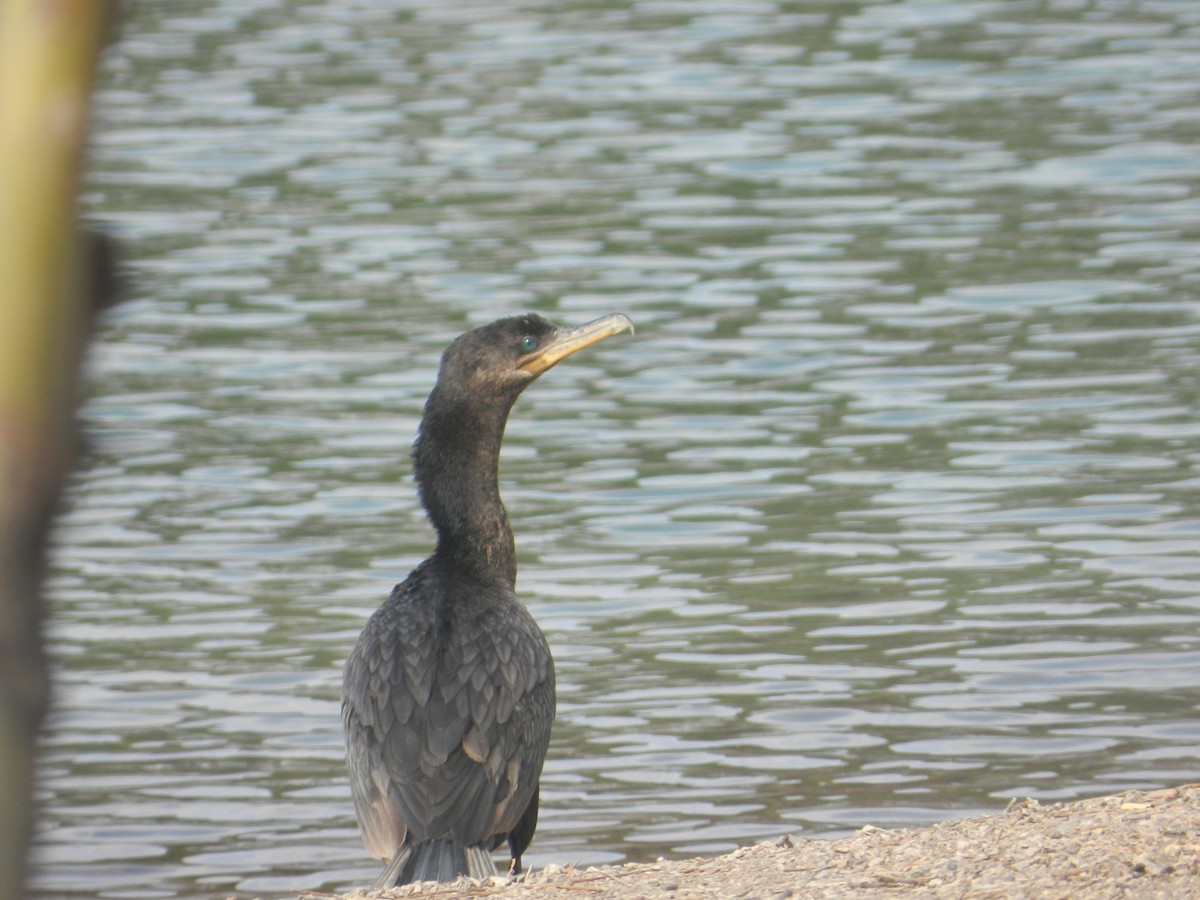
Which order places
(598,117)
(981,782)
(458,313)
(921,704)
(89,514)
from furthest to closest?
(598,117)
(458,313)
(89,514)
(921,704)
(981,782)

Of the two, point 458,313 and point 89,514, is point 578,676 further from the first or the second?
point 458,313

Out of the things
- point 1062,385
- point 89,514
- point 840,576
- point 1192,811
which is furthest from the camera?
point 1062,385

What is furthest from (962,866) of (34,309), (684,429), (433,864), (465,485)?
(684,429)

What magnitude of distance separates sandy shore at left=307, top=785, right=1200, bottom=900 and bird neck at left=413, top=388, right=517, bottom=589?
1.49m

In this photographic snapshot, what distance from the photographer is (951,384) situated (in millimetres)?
11875

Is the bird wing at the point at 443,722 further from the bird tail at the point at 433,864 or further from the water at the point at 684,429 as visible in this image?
the water at the point at 684,429

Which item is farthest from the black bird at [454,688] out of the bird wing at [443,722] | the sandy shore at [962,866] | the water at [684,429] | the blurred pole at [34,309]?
the blurred pole at [34,309]

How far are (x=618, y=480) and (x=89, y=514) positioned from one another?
272 cm

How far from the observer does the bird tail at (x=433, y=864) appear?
561 cm

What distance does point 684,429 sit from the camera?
11562 millimetres

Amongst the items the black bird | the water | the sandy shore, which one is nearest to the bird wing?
the black bird

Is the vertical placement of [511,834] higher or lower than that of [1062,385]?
higher

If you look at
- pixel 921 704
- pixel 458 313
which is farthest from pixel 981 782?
pixel 458 313

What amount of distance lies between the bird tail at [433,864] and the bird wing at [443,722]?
0.10ft
